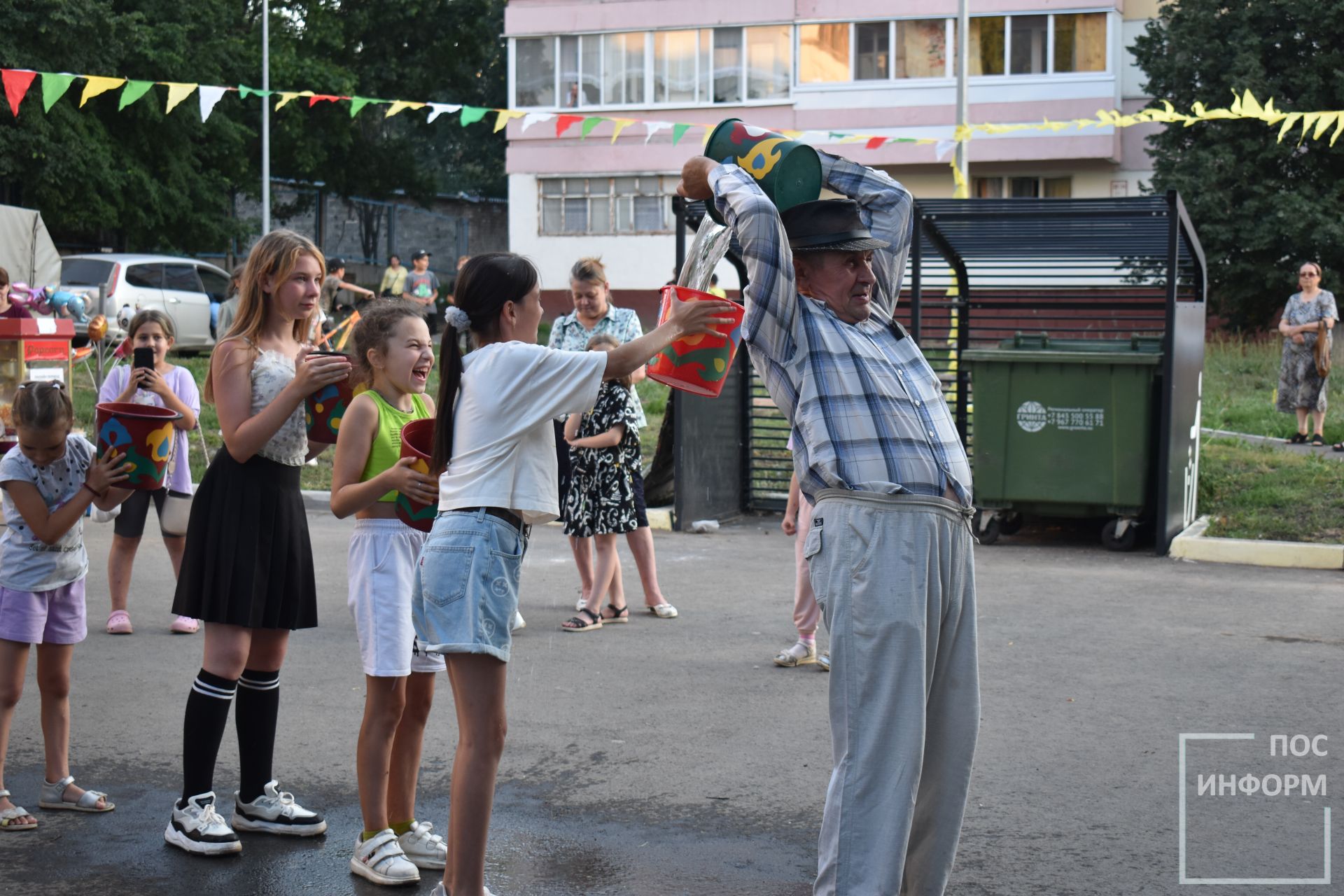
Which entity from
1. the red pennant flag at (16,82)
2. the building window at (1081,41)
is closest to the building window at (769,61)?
the building window at (1081,41)

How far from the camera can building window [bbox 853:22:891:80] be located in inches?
1358

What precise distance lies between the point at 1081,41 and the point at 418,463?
32763 millimetres

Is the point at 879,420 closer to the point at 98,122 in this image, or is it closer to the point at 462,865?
the point at 462,865

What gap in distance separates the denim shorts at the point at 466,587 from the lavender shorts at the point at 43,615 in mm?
1632

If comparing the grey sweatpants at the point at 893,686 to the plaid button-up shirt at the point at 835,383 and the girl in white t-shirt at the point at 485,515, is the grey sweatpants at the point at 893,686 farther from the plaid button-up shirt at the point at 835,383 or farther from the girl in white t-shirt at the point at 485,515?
the girl in white t-shirt at the point at 485,515

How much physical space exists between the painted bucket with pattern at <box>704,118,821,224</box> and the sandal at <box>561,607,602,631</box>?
4046 millimetres

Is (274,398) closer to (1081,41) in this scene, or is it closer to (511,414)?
(511,414)

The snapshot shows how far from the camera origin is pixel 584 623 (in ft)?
24.2

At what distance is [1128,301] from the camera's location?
10906 mm

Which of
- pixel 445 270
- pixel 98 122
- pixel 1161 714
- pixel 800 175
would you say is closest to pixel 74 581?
pixel 800 175

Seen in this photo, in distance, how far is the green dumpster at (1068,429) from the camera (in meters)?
9.73

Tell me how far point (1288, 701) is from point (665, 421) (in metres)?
6.26

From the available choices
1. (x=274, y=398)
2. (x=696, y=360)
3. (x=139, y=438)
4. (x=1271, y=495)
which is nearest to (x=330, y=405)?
(x=274, y=398)

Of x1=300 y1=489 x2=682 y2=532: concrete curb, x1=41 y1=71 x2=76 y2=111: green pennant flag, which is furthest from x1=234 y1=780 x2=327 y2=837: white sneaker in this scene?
x1=41 y1=71 x2=76 y2=111: green pennant flag
